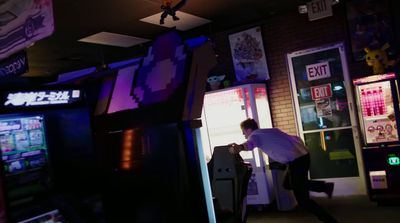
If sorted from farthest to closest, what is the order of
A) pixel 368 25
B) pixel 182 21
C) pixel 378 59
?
1. pixel 182 21
2. pixel 368 25
3. pixel 378 59

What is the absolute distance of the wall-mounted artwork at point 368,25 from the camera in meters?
5.74

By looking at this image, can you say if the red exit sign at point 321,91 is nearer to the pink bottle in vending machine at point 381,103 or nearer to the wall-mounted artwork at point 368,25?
the wall-mounted artwork at point 368,25

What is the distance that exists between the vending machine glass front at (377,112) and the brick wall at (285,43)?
1.17m

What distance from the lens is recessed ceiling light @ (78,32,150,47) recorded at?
6.62 meters

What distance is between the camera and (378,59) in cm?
550

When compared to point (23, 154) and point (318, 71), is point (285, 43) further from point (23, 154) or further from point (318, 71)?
point (23, 154)

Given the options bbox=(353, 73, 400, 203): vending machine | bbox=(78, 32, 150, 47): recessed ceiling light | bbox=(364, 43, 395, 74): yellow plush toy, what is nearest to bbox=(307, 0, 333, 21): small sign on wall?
bbox=(364, 43, 395, 74): yellow plush toy

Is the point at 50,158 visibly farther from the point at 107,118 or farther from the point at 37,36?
the point at 37,36

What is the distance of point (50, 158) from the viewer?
282 centimetres

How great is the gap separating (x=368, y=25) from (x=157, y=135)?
14.3 ft

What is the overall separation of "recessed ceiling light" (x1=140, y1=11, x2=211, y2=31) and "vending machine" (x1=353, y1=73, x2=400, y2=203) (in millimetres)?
2669

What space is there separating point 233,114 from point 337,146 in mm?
1741

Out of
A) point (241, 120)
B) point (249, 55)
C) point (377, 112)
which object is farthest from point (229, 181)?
point (249, 55)

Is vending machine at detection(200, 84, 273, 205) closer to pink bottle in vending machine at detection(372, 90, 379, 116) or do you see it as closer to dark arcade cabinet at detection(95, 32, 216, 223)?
pink bottle in vending machine at detection(372, 90, 379, 116)
